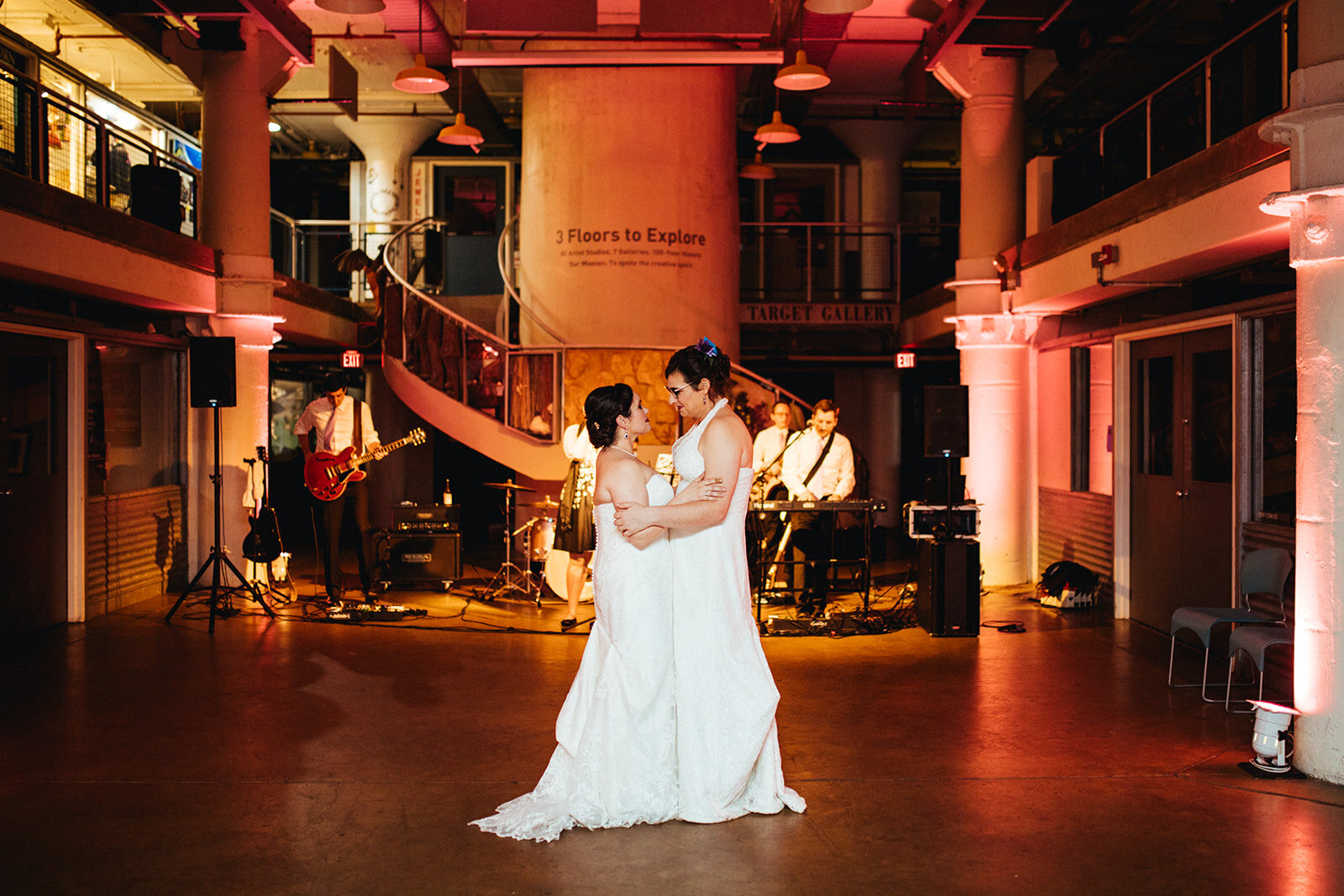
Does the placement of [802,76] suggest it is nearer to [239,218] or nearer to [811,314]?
[239,218]

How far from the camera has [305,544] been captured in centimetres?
1477

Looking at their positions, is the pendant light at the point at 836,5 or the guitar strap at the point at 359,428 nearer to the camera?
the pendant light at the point at 836,5

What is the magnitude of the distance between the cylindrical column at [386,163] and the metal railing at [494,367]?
5.16m

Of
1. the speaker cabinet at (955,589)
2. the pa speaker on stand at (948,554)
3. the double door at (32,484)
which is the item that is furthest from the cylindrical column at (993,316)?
the double door at (32,484)

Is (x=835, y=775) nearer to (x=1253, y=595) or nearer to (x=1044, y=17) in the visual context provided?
(x=1253, y=595)

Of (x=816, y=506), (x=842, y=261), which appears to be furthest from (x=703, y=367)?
(x=842, y=261)

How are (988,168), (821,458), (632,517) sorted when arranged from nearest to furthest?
(632,517)
(821,458)
(988,168)

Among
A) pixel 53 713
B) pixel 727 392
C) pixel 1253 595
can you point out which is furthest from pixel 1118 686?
pixel 53 713

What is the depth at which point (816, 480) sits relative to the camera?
895 cm

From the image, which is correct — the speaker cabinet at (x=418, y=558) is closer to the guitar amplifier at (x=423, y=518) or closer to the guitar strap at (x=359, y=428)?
the guitar amplifier at (x=423, y=518)

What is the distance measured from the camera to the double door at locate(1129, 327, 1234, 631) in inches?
287

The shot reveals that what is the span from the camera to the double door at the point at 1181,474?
7285 millimetres

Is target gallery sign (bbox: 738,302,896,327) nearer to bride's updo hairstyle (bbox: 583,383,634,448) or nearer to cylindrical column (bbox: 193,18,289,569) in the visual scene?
cylindrical column (bbox: 193,18,289,569)

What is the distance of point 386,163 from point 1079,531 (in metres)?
11.4
